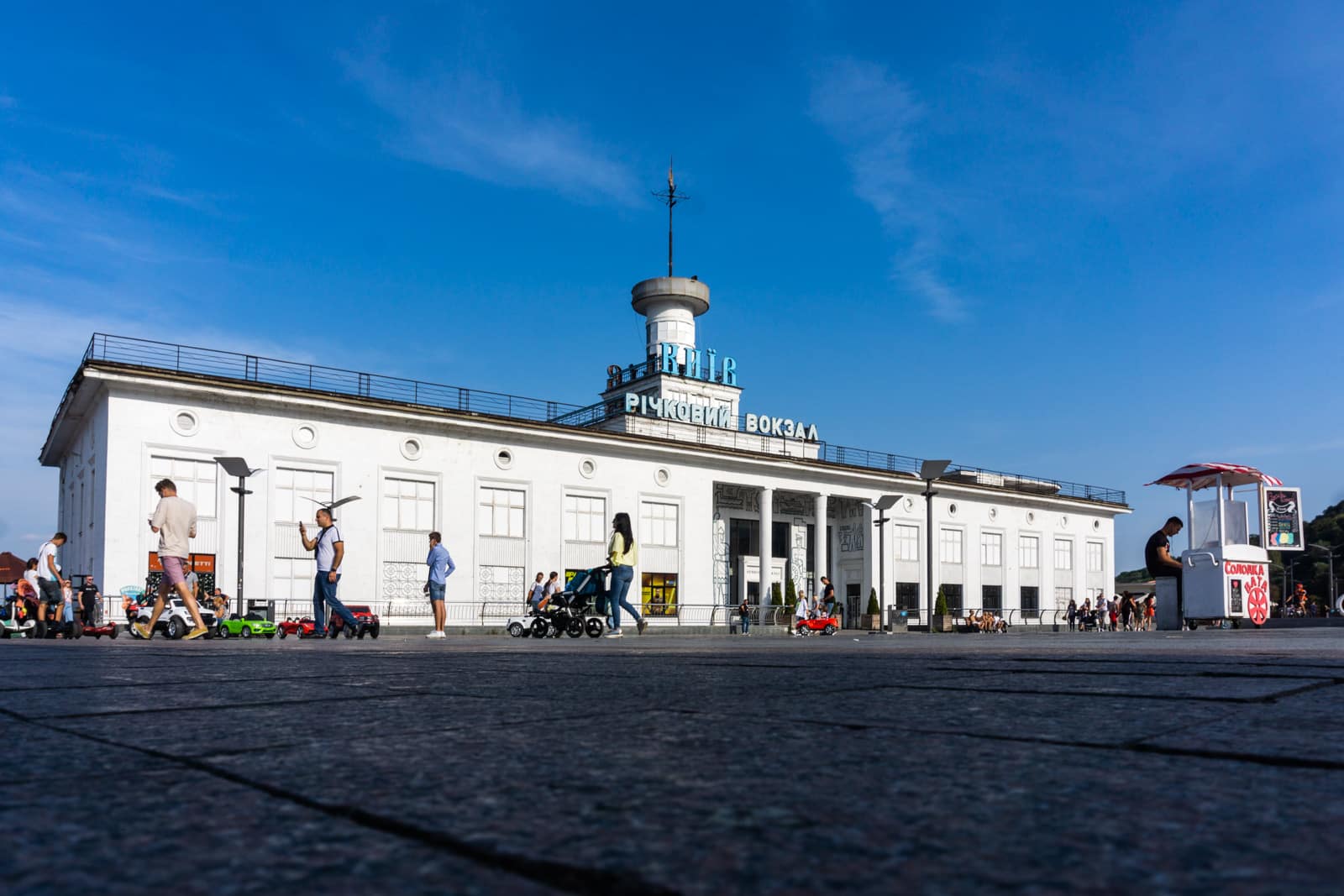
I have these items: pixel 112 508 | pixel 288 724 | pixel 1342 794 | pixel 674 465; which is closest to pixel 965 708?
pixel 1342 794

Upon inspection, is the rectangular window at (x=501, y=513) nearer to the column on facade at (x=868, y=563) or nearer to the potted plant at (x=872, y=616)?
the potted plant at (x=872, y=616)

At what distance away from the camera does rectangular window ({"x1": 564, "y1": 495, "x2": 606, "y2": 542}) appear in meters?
37.5

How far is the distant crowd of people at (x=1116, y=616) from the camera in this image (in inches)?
1662

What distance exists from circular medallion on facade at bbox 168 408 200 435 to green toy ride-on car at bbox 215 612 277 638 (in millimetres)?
8524

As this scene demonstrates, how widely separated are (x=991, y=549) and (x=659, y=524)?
20267 millimetres

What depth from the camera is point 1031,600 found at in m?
53.2

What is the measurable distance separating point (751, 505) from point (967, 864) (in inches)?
1764

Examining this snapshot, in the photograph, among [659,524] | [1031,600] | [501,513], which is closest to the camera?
[501,513]

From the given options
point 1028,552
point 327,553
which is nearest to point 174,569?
point 327,553

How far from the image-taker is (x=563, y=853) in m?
0.94

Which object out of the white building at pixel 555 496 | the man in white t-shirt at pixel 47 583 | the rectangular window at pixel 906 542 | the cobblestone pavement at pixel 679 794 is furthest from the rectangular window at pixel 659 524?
the cobblestone pavement at pixel 679 794

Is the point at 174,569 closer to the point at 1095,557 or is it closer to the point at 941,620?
the point at 941,620

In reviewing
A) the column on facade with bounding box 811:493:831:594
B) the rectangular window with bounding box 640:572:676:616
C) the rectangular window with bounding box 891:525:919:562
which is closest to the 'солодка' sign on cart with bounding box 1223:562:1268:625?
the rectangular window with bounding box 640:572:676:616

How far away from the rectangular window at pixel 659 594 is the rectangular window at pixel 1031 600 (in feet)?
71.0
